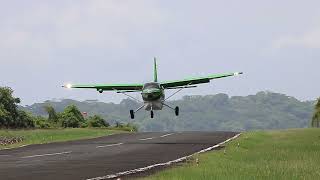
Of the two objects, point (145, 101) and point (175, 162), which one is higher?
point (145, 101)

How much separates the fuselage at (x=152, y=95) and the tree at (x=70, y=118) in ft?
99.0

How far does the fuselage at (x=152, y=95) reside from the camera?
45.3 meters

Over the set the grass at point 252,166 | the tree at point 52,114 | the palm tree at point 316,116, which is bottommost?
the grass at point 252,166

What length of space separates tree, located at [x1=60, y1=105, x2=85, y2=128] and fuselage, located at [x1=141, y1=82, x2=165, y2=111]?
3017 centimetres

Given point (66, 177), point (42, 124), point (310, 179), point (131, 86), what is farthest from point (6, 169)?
point (42, 124)

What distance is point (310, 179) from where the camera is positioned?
67.0ft

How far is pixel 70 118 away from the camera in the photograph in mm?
75375

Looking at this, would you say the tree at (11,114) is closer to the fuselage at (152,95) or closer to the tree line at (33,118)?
the tree line at (33,118)

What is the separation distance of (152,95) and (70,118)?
32.1m

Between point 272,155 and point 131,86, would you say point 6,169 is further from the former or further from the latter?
point 131,86

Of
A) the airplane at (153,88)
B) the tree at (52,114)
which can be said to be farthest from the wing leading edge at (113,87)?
the tree at (52,114)

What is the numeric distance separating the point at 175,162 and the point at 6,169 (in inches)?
284

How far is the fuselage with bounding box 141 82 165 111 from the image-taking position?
149 feet

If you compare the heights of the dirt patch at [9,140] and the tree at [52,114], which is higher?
the tree at [52,114]
